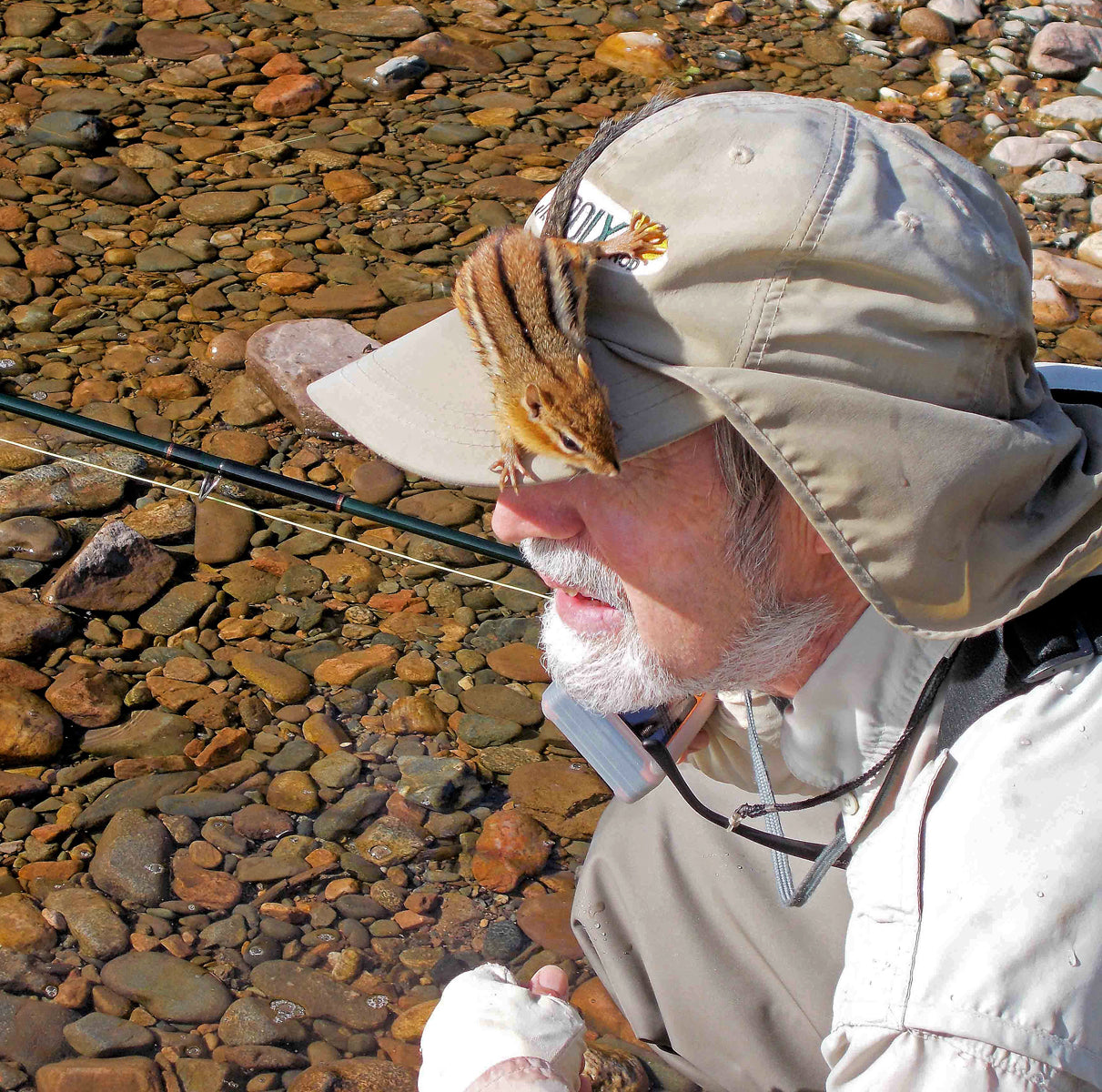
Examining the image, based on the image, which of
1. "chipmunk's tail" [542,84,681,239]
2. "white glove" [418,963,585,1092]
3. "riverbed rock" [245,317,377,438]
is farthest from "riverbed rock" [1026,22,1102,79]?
"white glove" [418,963,585,1092]

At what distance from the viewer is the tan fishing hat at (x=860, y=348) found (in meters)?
1.47

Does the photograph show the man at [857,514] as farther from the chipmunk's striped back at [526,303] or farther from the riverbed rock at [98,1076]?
the riverbed rock at [98,1076]

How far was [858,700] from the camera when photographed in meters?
1.75

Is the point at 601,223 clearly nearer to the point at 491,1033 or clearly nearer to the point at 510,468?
the point at 510,468

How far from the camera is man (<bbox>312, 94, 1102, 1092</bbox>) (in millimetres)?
1394

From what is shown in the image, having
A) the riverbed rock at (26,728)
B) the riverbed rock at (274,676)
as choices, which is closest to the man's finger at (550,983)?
the riverbed rock at (274,676)

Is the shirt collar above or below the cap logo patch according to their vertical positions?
below

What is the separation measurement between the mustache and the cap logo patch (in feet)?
1.49

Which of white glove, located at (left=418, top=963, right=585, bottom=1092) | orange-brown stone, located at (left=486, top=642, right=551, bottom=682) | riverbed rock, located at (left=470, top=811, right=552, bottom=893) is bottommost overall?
orange-brown stone, located at (left=486, top=642, right=551, bottom=682)

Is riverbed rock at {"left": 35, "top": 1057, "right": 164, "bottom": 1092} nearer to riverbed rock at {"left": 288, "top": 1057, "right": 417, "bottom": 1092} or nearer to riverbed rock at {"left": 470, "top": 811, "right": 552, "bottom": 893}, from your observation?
riverbed rock at {"left": 288, "top": 1057, "right": 417, "bottom": 1092}

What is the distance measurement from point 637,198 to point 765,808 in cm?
95

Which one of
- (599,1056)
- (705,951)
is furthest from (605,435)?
(599,1056)

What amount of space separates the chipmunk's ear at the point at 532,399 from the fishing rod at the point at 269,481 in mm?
1512

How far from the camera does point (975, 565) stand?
1.51m
